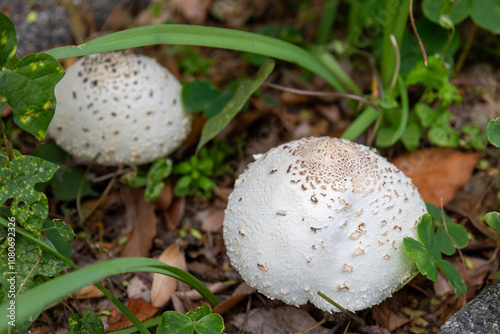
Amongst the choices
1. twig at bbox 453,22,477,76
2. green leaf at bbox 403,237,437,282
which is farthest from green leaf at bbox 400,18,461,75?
green leaf at bbox 403,237,437,282

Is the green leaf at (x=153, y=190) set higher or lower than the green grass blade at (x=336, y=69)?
lower

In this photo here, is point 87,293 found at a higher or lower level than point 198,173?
lower

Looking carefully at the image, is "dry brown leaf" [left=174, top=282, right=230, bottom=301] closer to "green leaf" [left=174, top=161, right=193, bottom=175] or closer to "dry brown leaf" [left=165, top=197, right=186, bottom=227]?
"dry brown leaf" [left=165, top=197, right=186, bottom=227]

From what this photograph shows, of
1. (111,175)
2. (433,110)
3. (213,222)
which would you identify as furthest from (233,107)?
(433,110)

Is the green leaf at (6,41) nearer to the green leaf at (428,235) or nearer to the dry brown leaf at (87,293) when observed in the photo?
the dry brown leaf at (87,293)

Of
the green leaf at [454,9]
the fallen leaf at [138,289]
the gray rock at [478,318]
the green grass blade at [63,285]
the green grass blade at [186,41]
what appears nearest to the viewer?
the green grass blade at [63,285]

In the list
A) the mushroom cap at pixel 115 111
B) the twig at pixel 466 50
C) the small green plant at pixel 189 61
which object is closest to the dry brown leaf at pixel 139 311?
the mushroom cap at pixel 115 111

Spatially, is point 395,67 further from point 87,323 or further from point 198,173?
point 87,323
